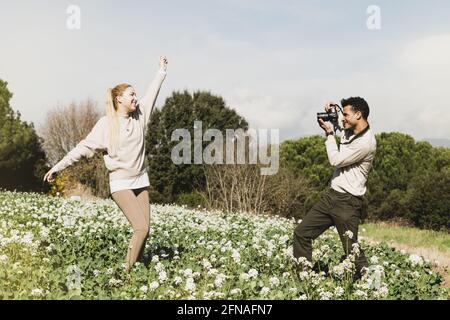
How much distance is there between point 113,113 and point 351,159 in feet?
8.60

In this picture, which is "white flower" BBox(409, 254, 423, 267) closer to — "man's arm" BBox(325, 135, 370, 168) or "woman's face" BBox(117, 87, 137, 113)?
"man's arm" BBox(325, 135, 370, 168)

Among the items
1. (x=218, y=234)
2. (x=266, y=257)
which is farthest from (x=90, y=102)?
(x=266, y=257)

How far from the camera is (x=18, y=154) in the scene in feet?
109

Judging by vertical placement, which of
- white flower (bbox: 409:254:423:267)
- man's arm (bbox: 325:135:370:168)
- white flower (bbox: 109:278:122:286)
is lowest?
white flower (bbox: 409:254:423:267)

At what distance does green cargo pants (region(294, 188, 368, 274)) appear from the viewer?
264 inches

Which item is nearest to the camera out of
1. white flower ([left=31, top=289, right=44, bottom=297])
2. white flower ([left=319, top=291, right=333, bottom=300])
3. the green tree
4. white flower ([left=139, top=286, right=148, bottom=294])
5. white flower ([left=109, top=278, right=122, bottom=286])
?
white flower ([left=31, top=289, right=44, bottom=297])

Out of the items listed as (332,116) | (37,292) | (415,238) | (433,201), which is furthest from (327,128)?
(433,201)

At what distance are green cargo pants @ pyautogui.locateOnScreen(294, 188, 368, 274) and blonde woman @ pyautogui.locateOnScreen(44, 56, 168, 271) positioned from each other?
176cm

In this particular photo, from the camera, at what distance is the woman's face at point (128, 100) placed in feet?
22.0

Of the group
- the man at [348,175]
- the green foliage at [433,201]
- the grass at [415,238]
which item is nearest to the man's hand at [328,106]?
the man at [348,175]

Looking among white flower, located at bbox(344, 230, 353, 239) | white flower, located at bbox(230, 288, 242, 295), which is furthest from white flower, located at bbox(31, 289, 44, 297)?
white flower, located at bbox(344, 230, 353, 239)

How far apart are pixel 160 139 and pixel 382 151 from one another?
36.8 feet

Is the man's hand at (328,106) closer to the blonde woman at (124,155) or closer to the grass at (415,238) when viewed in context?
the blonde woman at (124,155)
